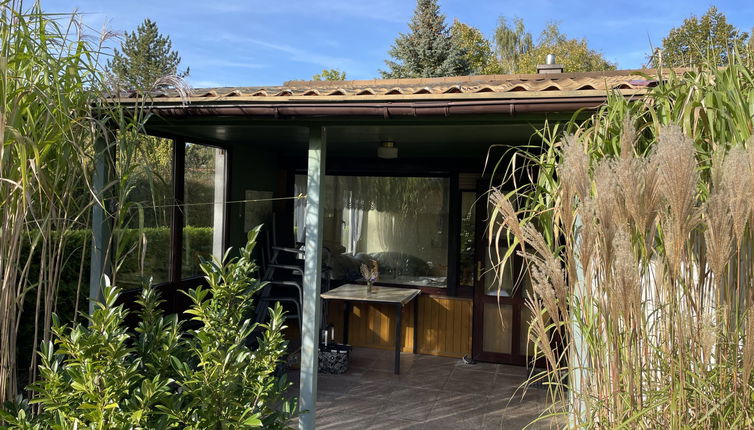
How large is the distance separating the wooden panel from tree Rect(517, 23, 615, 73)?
1888cm

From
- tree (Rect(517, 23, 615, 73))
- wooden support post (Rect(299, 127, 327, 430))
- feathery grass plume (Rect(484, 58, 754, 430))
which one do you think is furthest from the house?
tree (Rect(517, 23, 615, 73))

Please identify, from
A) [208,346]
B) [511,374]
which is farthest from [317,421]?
[511,374]

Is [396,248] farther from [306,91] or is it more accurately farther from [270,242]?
[306,91]

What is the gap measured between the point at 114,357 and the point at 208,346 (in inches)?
15.0

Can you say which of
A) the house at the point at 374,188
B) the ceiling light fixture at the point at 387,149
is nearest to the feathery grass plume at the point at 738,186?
the house at the point at 374,188

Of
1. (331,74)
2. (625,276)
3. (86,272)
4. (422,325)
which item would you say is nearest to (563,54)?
(331,74)

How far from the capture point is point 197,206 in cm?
552

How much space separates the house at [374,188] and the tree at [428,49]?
1438 cm

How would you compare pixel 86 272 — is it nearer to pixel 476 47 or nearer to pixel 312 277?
pixel 312 277

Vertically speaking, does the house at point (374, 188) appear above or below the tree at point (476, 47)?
below

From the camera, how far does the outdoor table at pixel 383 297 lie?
5727 millimetres

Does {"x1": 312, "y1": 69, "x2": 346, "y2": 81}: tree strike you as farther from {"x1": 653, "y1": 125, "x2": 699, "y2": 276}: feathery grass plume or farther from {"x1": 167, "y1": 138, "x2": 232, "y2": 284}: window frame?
{"x1": 653, "y1": 125, "x2": 699, "y2": 276}: feathery grass plume

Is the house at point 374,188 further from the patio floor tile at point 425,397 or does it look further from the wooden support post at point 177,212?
the patio floor tile at point 425,397

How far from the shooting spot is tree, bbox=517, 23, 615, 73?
78.1 feet
